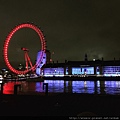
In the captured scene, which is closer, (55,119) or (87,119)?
(87,119)

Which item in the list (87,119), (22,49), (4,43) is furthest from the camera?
(22,49)

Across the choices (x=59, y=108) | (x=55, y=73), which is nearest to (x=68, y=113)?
(x=59, y=108)

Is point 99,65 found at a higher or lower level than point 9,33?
lower

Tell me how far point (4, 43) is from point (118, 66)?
3157 inches

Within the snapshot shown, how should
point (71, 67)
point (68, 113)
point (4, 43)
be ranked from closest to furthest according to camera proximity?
point (68, 113) < point (4, 43) < point (71, 67)

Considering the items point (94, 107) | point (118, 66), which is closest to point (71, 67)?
point (118, 66)

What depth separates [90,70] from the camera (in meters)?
118

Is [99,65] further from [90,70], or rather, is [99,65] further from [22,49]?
[22,49]

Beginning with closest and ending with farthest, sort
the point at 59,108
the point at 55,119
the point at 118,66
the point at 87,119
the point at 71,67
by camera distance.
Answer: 1. the point at 87,119
2. the point at 55,119
3. the point at 59,108
4. the point at 118,66
5. the point at 71,67

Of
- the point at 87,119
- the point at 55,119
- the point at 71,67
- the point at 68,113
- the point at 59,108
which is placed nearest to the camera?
the point at 87,119

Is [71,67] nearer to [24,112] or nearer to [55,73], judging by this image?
[55,73]

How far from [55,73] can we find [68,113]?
4722 inches

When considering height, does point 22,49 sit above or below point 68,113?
above

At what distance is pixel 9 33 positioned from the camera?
2197 inches
